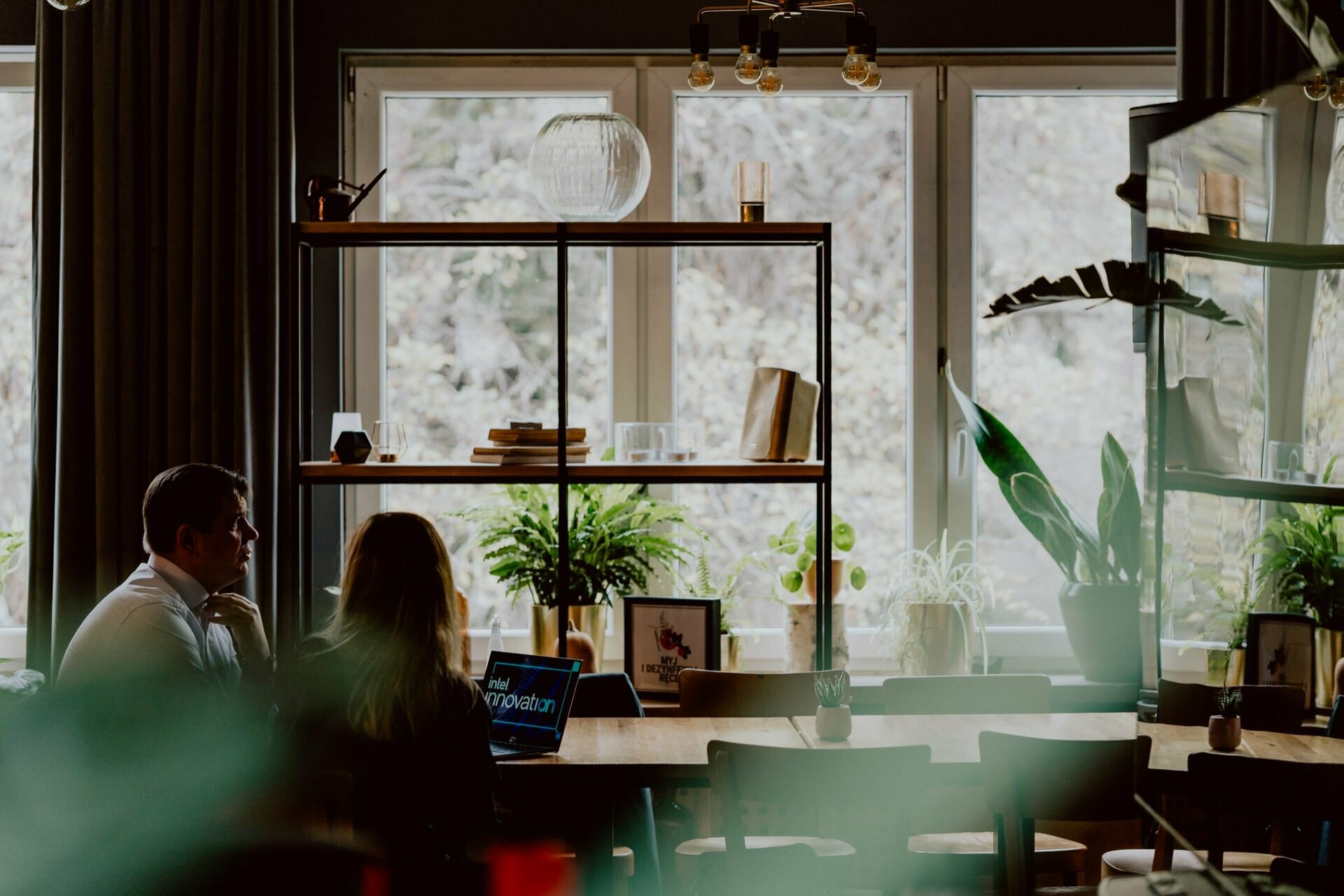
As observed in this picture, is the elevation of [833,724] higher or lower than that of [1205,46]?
lower

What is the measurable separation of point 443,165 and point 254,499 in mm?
1234

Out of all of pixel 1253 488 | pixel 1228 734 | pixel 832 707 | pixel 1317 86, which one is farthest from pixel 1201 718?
pixel 832 707

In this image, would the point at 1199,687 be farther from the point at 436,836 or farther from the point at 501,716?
the point at 501,716

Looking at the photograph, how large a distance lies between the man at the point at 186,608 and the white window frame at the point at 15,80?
4.70 feet

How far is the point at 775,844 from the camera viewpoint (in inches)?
103

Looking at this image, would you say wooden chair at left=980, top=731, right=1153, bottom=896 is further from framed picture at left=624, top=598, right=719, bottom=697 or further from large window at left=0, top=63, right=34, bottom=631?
large window at left=0, top=63, right=34, bottom=631

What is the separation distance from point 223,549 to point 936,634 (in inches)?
81.6

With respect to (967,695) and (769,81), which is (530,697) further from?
(769,81)

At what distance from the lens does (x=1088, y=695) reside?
355cm

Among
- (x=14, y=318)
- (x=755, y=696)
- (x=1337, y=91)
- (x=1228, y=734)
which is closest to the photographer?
(x=1337, y=91)

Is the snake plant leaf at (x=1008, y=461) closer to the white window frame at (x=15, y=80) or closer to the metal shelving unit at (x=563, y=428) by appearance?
the metal shelving unit at (x=563, y=428)

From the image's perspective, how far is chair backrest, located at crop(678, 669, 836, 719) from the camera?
2969 mm

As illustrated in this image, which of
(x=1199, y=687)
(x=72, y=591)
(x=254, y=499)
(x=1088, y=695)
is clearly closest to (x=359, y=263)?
(x=254, y=499)

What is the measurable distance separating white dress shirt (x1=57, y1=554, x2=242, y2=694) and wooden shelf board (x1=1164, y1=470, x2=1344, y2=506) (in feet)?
7.15
